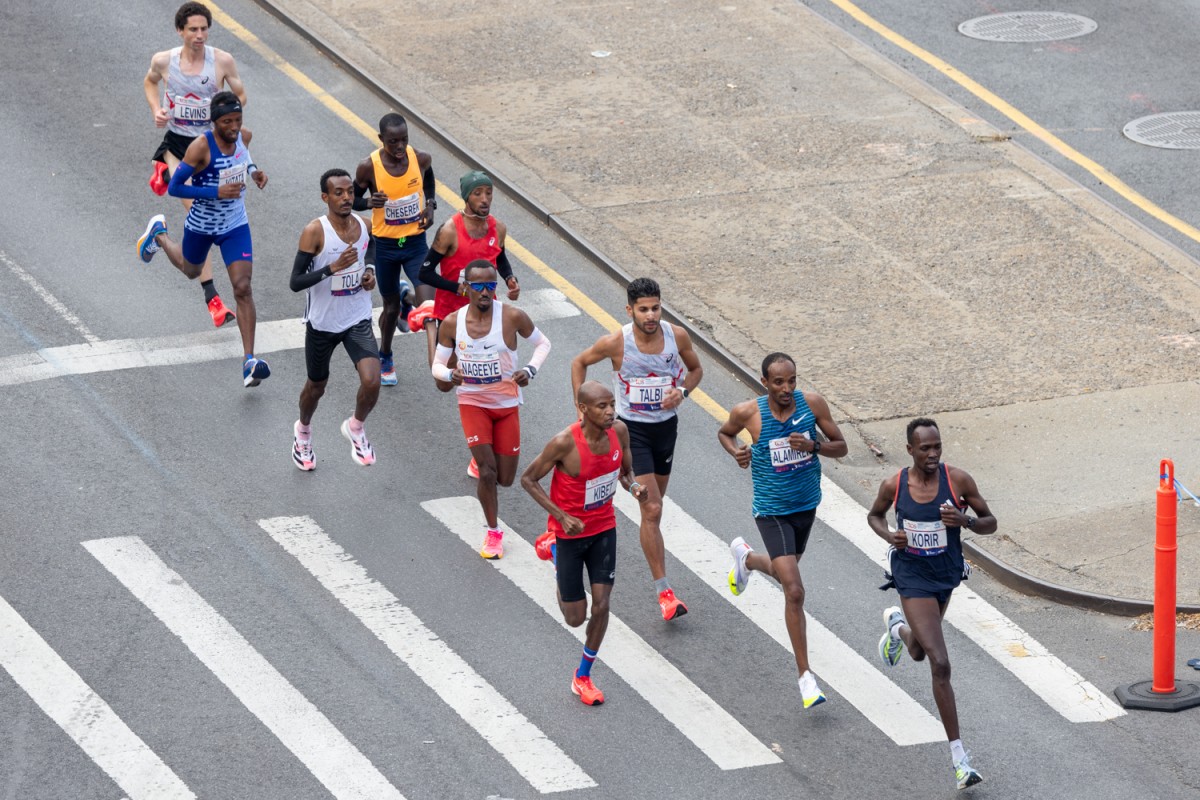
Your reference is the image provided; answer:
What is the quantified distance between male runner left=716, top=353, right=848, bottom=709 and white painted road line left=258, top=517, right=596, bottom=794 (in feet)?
5.24

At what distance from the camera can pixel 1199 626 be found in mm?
11633

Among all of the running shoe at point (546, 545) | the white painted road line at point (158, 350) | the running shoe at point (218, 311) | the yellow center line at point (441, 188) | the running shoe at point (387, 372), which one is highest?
the running shoe at point (546, 545)

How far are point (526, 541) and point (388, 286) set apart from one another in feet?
9.09

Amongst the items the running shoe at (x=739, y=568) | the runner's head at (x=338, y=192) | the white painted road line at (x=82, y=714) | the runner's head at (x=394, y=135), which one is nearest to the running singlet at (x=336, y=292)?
the runner's head at (x=338, y=192)

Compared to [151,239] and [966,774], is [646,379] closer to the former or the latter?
[966,774]

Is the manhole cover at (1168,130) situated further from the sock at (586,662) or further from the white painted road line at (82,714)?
the white painted road line at (82,714)

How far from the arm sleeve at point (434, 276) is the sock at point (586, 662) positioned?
11.1 ft

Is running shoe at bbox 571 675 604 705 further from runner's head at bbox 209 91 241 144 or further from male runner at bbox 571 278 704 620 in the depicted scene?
runner's head at bbox 209 91 241 144

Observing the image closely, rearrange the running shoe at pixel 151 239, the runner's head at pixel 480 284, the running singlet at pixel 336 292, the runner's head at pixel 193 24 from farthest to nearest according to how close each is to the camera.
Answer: the runner's head at pixel 193 24, the running shoe at pixel 151 239, the running singlet at pixel 336 292, the runner's head at pixel 480 284

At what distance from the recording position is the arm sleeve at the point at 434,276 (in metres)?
13.1

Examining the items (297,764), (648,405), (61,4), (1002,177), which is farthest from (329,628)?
(61,4)

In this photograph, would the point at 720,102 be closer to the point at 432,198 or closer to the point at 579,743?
the point at 432,198

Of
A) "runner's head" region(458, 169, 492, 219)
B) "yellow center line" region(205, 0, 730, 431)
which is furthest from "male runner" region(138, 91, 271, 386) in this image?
"yellow center line" region(205, 0, 730, 431)

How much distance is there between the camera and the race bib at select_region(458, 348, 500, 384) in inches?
473
